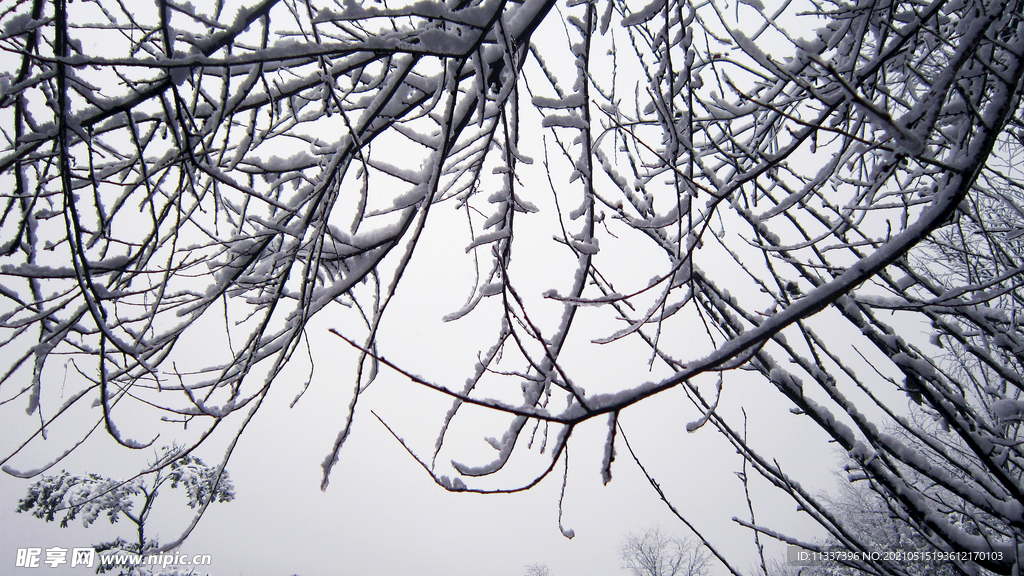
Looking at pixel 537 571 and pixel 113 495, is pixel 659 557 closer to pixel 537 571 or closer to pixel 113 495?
pixel 537 571

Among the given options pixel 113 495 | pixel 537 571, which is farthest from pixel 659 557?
pixel 113 495

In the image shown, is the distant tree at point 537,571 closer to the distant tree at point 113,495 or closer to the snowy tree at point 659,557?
the snowy tree at point 659,557

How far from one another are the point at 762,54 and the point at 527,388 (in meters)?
1.11

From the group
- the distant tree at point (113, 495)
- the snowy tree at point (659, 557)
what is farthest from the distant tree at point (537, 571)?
the distant tree at point (113, 495)

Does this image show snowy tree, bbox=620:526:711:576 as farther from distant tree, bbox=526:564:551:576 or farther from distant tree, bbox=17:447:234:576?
distant tree, bbox=17:447:234:576

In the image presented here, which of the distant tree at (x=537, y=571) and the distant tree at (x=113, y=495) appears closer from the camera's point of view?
the distant tree at (x=113, y=495)

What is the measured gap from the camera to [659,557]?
21500mm

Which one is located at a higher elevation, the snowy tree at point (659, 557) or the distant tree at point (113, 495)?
the distant tree at point (113, 495)

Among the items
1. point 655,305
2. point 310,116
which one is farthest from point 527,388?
point 310,116

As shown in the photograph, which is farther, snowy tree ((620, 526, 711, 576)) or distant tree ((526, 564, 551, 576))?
distant tree ((526, 564, 551, 576))

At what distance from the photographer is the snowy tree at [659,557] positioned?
2044cm

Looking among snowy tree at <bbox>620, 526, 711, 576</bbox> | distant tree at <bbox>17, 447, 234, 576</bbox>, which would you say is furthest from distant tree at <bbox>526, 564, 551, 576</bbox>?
distant tree at <bbox>17, 447, 234, 576</bbox>

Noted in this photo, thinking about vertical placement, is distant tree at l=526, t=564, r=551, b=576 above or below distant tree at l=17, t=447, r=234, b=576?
below

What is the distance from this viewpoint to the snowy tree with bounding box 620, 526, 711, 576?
67.1ft
